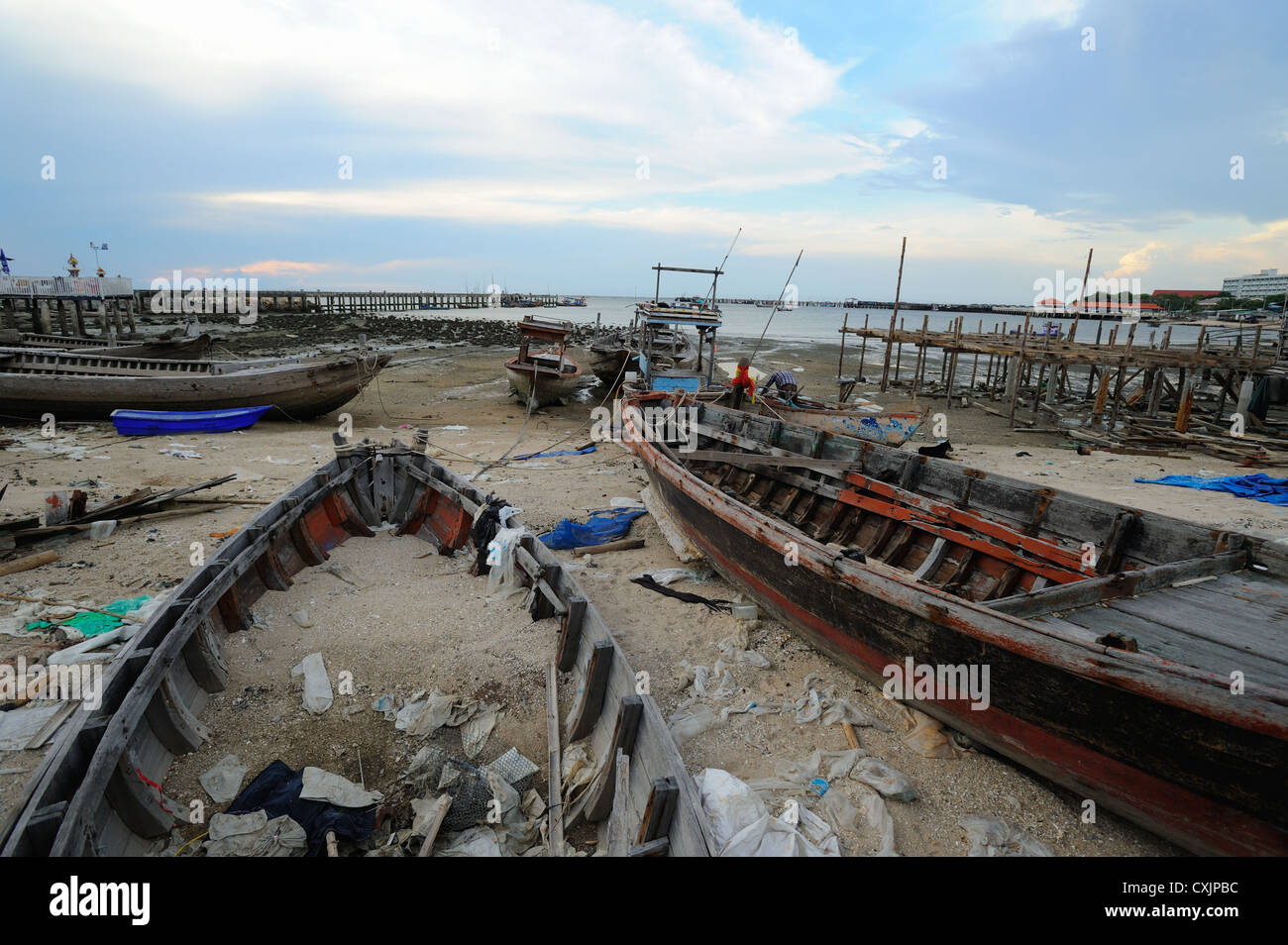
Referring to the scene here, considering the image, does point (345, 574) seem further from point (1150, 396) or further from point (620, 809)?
point (1150, 396)

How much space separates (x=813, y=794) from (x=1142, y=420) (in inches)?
786

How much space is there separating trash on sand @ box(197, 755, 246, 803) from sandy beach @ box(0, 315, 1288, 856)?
0.06m

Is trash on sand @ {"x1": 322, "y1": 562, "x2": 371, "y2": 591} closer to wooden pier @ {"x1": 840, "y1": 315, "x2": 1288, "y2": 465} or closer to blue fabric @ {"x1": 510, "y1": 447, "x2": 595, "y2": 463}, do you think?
blue fabric @ {"x1": 510, "y1": 447, "x2": 595, "y2": 463}

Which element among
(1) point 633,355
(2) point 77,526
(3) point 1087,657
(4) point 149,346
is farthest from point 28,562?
(4) point 149,346

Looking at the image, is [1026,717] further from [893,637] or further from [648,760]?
[648,760]

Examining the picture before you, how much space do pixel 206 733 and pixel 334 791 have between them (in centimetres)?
123

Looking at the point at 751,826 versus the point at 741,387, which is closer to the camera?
the point at 751,826

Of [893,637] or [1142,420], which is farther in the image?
[1142,420]

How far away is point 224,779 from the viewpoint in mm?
3918

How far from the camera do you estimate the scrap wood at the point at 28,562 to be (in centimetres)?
667

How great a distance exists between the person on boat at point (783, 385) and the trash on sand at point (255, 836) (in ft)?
35.6

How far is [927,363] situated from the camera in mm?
44094
